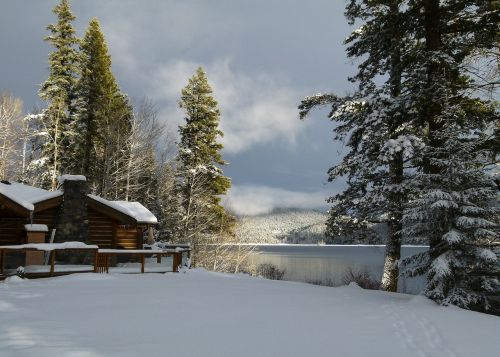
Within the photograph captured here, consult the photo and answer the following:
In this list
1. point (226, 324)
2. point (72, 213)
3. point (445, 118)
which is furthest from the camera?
point (72, 213)

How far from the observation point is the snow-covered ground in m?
6.18

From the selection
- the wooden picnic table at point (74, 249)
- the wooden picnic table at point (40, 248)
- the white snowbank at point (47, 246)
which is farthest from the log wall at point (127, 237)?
the wooden picnic table at point (40, 248)

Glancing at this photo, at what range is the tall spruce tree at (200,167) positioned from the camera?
31.7 m

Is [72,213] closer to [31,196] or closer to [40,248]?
[31,196]

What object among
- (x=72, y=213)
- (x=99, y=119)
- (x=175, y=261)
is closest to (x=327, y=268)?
(x=99, y=119)

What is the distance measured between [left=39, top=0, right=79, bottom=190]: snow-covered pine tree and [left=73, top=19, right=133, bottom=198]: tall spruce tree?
3.01ft

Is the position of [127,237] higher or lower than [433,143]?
lower

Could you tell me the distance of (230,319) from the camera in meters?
8.14

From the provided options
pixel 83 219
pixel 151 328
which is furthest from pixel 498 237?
pixel 83 219

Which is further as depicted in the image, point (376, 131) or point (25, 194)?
point (25, 194)

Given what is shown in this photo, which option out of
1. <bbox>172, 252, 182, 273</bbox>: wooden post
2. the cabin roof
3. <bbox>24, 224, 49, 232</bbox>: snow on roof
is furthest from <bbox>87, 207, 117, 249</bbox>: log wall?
<bbox>172, 252, 182, 273</bbox>: wooden post

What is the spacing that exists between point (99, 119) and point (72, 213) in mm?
14935

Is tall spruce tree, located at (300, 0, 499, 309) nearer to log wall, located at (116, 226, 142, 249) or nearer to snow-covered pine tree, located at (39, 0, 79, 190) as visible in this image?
log wall, located at (116, 226, 142, 249)

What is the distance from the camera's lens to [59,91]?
3011 cm
